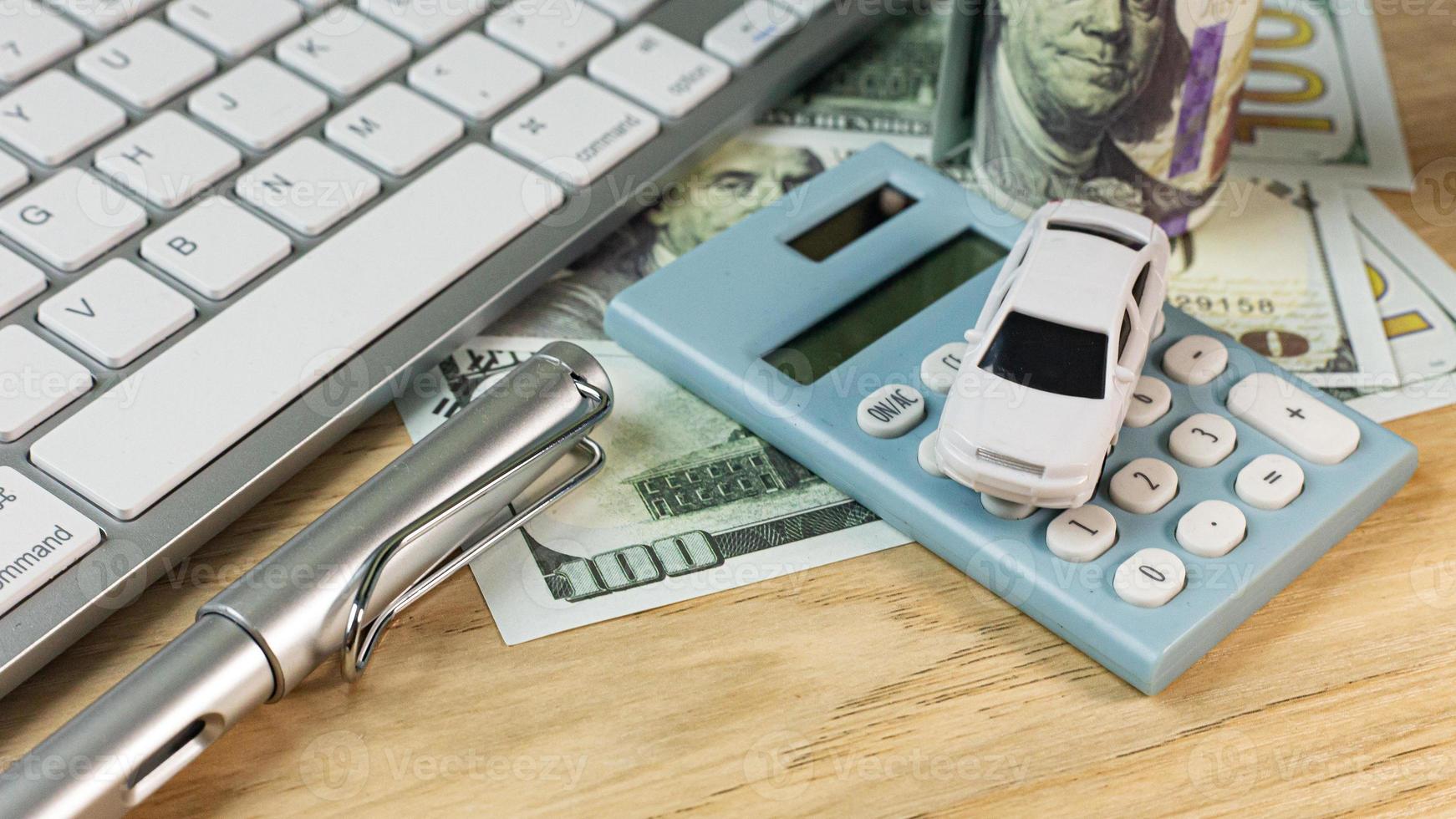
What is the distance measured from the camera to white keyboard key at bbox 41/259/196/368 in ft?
1.28

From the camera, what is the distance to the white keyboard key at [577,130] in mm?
469

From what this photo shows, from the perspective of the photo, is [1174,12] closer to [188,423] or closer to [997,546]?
[997,546]

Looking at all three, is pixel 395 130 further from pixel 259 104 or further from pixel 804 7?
pixel 804 7

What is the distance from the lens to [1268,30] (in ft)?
2.06

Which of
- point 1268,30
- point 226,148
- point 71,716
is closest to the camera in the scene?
point 71,716

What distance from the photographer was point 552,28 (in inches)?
20.2

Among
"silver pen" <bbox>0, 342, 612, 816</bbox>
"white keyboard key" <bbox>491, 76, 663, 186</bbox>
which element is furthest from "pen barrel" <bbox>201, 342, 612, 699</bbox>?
"white keyboard key" <bbox>491, 76, 663, 186</bbox>

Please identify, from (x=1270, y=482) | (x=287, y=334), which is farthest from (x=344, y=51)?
(x=1270, y=482)

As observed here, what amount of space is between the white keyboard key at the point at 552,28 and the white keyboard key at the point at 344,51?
0.14 feet

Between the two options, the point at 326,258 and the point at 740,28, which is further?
the point at 740,28

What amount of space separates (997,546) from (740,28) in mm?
270

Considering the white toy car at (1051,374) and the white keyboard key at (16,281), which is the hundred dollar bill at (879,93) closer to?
the white toy car at (1051,374)

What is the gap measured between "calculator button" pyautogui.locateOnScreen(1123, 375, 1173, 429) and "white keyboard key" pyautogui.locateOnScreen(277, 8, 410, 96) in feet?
1.01

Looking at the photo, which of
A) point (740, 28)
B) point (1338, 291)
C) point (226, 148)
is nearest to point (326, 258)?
point (226, 148)
